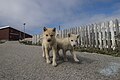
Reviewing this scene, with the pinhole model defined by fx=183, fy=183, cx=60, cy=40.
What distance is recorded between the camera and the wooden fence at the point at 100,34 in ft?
33.1

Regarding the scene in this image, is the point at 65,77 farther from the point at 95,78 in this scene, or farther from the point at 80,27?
the point at 80,27

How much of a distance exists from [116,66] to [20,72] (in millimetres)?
3026

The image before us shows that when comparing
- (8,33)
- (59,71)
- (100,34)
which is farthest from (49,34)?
(8,33)

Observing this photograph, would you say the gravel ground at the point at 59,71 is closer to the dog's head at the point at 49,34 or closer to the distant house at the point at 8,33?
the dog's head at the point at 49,34

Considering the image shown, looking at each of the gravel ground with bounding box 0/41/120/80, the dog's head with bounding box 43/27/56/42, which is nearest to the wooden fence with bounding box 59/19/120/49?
the gravel ground with bounding box 0/41/120/80

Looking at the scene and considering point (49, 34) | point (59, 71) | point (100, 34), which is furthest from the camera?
point (100, 34)

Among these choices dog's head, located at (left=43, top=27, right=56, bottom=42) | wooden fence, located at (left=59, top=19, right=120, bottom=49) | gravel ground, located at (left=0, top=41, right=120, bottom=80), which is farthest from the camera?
wooden fence, located at (left=59, top=19, right=120, bottom=49)

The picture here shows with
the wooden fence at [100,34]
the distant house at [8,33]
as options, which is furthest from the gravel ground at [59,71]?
the distant house at [8,33]

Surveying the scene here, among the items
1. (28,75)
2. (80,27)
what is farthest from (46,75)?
(80,27)

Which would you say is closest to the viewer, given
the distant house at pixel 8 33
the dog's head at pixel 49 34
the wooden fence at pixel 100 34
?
the dog's head at pixel 49 34

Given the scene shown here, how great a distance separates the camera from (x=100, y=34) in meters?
11.0

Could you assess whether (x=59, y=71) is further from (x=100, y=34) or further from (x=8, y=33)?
(x=8, y=33)

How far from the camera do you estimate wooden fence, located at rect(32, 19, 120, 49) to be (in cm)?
1009

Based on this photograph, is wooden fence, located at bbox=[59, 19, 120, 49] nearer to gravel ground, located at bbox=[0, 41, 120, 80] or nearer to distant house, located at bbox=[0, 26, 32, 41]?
gravel ground, located at bbox=[0, 41, 120, 80]
